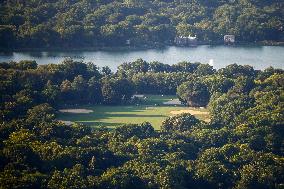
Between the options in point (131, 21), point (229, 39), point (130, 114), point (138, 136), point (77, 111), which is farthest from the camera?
point (131, 21)

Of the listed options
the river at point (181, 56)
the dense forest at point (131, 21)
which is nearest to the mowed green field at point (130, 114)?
the river at point (181, 56)

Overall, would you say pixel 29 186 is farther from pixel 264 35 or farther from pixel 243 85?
pixel 264 35

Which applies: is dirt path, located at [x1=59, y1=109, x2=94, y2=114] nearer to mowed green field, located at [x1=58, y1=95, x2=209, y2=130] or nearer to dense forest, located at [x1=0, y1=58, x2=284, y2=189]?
mowed green field, located at [x1=58, y1=95, x2=209, y2=130]

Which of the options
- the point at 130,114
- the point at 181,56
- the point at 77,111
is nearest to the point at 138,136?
the point at 130,114

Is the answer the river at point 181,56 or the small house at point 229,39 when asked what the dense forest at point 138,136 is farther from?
the small house at point 229,39

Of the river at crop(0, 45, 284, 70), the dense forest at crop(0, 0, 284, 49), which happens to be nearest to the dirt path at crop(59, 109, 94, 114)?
the river at crop(0, 45, 284, 70)

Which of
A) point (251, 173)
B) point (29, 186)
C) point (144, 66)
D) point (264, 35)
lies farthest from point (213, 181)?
point (264, 35)

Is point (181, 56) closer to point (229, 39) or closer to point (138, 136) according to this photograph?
point (229, 39)
